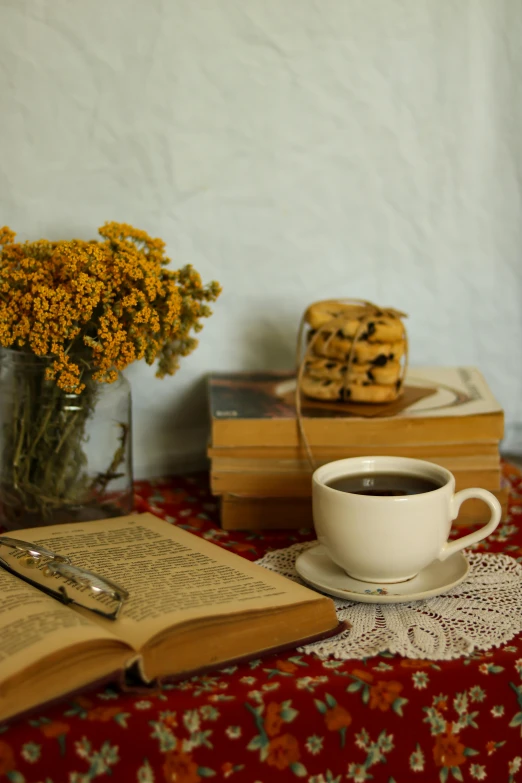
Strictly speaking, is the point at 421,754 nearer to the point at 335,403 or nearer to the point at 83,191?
the point at 335,403

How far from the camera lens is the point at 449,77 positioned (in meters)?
1.00

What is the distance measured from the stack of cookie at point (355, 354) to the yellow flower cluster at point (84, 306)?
0.17 metres

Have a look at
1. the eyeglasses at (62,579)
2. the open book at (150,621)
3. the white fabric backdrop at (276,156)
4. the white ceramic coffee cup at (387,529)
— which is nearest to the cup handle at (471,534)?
the white ceramic coffee cup at (387,529)

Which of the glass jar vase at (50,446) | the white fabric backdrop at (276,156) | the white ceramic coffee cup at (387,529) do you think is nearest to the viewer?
the white ceramic coffee cup at (387,529)

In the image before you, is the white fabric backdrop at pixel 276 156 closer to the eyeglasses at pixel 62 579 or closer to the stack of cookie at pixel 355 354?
the stack of cookie at pixel 355 354

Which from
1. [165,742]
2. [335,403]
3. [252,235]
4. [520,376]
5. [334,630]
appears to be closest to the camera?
[165,742]

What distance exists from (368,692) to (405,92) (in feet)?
2.46

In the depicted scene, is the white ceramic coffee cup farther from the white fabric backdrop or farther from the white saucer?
the white fabric backdrop

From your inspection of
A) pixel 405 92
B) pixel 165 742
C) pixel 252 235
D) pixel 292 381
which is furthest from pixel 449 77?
pixel 165 742

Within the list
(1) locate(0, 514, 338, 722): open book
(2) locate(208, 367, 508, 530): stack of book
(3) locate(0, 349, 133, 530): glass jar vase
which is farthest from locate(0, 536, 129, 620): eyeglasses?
(2) locate(208, 367, 508, 530): stack of book

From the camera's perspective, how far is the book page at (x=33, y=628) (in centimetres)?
48

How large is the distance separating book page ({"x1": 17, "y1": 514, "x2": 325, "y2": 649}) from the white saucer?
0.15 feet

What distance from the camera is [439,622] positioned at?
60 centimetres

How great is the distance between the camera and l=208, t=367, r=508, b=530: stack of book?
796 mm
